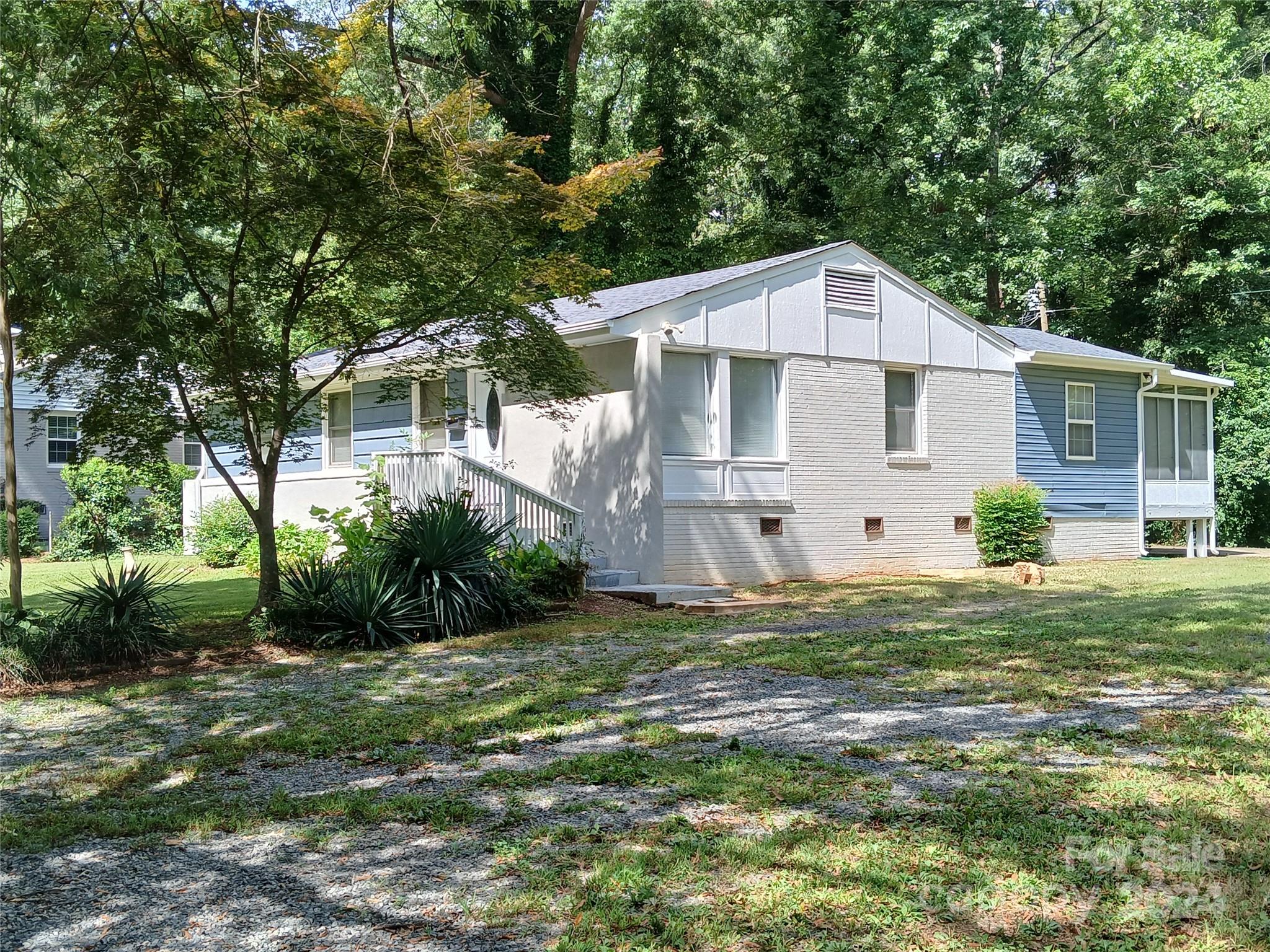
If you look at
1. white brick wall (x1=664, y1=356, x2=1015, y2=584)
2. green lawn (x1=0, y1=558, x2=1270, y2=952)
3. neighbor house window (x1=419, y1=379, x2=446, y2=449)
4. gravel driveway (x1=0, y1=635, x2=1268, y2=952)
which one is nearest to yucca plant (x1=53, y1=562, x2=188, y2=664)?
green lawn (x1=0, y1=558, x2=1270, y2=952)

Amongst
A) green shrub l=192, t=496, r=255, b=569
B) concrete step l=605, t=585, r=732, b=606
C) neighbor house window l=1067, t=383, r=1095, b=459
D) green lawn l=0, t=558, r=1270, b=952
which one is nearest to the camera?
green lawn l=0, t=558, r=1270, b=952

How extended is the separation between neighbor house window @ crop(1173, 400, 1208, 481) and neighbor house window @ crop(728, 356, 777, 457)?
10.9m

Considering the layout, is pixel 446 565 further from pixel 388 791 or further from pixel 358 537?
pixel 388 791

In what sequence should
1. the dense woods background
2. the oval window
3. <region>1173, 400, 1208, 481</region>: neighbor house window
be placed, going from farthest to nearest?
the dense woods background → <region>1173, 400, 1208, 481</region>: neighbor house window → the oval window

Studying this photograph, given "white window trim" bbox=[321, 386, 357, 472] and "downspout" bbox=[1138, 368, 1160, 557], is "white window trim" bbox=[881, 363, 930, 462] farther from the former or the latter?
"white window trim" bbox=[321, 386, 357, 472]

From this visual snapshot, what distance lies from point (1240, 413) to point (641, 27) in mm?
16383

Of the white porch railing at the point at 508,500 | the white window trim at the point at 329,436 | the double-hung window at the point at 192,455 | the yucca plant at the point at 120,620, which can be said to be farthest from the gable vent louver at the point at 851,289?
the double-hung window at the point at 192,455

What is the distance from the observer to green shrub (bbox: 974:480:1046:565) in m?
18.3

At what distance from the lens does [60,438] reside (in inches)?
1094

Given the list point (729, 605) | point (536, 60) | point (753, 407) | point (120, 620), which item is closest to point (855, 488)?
point (753, 407)

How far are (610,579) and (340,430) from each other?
26.7ft

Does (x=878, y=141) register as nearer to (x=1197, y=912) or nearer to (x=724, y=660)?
(x=724, y=660)

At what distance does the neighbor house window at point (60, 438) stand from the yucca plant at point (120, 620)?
63.6 feet

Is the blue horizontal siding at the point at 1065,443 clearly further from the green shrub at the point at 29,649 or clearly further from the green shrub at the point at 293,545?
the green shrub at the point at 29,649
